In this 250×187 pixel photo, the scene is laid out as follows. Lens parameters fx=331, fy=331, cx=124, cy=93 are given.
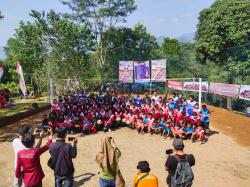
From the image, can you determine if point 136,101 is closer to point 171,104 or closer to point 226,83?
point 171,104

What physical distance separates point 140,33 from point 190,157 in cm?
3601

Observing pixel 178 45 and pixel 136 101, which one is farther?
pixel 178 45

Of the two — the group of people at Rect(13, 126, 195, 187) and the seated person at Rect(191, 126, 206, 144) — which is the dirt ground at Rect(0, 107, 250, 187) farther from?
the group of people at Rect(13, 126, 195, 187)

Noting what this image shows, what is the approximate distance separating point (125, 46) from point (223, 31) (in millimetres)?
13966

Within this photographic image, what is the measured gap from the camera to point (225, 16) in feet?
90.2

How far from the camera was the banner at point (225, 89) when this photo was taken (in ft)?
64.9

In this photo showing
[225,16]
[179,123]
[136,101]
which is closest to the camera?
[179,123]

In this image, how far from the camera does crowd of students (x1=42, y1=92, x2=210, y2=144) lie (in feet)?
48.1

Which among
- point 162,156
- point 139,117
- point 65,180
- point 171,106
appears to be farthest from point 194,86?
point 65,180

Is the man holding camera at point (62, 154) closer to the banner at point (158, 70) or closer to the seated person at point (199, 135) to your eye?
the seated person at point (199, 135)

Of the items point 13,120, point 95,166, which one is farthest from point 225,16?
point 95,166

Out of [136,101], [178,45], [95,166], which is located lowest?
[95,166]

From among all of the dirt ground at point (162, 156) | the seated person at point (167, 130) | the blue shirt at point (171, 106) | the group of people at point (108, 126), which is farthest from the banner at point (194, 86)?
the seated person at point (167, 130)

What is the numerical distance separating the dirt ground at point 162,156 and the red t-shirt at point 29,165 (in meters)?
3.51
